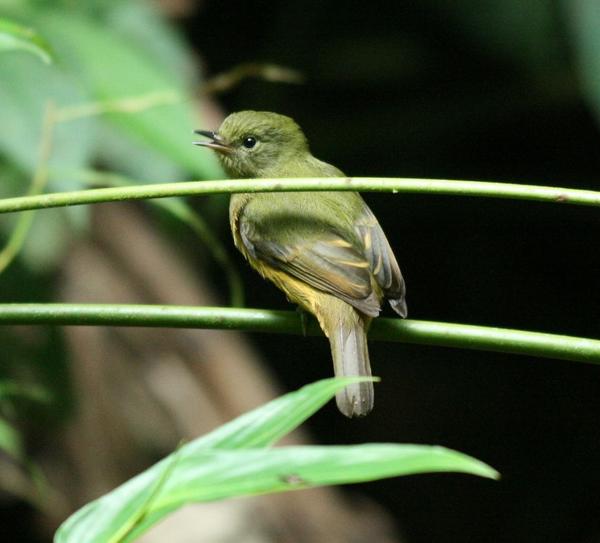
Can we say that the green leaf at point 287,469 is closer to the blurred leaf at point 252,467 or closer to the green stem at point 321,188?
the blurred leaf at point 252,467

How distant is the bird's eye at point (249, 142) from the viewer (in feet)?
10.0

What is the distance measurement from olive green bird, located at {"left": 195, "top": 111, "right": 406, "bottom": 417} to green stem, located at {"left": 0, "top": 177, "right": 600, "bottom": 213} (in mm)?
823

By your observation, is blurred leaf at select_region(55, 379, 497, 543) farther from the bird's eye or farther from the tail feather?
the bird's eye

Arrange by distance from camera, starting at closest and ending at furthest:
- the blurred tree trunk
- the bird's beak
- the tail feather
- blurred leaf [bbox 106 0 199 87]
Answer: the tail feather, the bird's beak, blurred leaf [bbox 106 0 199 87], the blurred tree trunk

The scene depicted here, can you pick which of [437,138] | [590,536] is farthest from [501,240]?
[590,536]

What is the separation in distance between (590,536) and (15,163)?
12.8 feet

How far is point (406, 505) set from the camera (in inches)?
237

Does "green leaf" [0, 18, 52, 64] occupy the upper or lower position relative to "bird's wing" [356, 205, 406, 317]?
upper

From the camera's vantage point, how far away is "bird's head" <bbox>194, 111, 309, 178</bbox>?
9.94 ft

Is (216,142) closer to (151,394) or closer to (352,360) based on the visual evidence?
(352,360)

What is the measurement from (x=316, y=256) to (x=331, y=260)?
4 centimetres

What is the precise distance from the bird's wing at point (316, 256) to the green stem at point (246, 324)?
2.40ft

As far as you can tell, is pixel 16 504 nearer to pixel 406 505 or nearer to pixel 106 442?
pixel 106 442

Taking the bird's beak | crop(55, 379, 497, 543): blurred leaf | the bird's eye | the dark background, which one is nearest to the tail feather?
the bird's beak
